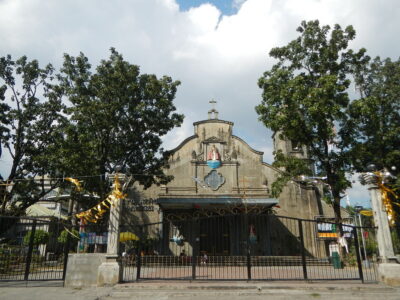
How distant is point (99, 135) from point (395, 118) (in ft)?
65.0

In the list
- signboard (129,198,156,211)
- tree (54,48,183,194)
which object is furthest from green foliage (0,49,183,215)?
signboard (129,198,156,211)

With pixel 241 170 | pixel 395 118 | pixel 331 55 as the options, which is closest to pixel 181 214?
pixel 241 170

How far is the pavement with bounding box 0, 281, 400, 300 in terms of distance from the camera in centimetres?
803

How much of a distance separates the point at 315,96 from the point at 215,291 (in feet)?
37.4

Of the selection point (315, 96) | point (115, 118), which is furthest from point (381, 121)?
point (115, 118)

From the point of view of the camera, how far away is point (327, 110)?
15648 mm

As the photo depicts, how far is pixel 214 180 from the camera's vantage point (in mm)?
25812

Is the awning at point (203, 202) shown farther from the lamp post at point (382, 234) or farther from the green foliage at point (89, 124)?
the lamp post at point (382, 234)

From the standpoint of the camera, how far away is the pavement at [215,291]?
8.03 metres

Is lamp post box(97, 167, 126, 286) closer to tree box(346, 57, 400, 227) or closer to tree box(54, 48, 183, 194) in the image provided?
tree box(54, 48, 183, 194)

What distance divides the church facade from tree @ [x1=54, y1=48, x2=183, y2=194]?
5181 mm

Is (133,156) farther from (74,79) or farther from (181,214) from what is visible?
(181,214)

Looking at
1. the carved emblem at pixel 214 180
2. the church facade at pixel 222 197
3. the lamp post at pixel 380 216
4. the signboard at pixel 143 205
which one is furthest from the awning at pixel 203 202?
the lamp post at pixel 380 216

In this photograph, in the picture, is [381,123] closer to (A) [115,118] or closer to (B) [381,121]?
(B) [381,121]
